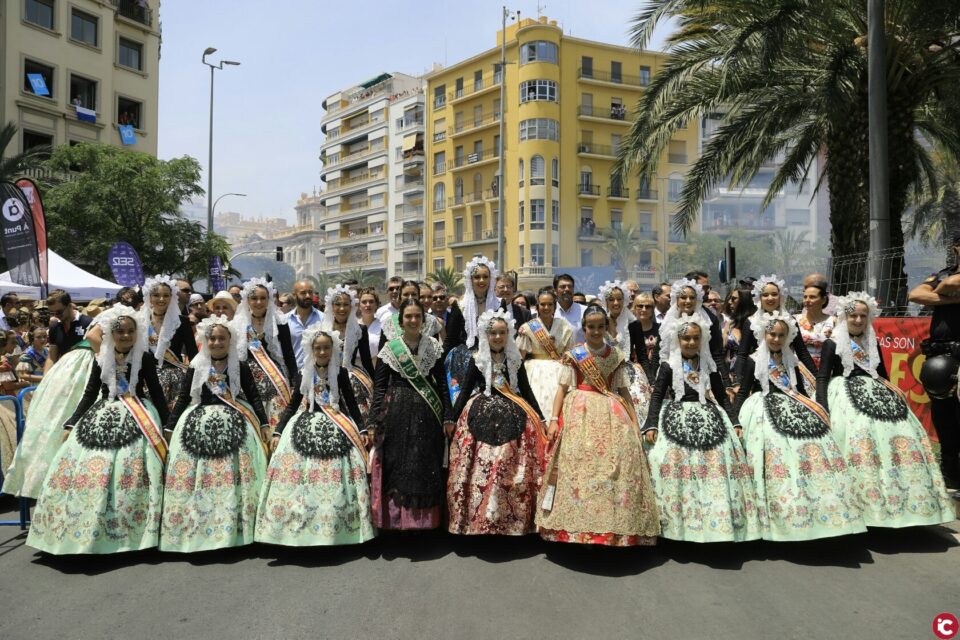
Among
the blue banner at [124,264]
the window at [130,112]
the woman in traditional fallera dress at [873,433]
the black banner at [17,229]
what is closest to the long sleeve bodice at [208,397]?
the woman in traditional fallera dress at [873,433]

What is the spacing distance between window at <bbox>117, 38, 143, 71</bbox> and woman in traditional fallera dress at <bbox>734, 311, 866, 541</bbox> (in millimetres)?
39232

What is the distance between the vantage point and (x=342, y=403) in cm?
575

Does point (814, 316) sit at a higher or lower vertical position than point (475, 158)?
lower

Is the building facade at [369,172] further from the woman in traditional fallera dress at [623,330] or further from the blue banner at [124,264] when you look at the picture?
the woman in traditional fallera dress at [623,330]

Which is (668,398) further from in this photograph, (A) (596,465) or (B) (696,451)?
(A) (596,465)

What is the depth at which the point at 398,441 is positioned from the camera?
A: 5379 mm

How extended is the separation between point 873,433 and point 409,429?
12.0 feet

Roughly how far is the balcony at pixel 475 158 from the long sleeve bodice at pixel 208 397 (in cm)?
4944

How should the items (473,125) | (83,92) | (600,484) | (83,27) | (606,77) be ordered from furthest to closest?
(473,125) < (606,77) < (83,92) < (83,27) < (600,484)

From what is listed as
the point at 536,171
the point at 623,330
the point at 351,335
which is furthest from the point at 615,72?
the point at 351,335

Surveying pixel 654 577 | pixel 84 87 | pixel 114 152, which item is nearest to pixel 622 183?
pixel 654 577

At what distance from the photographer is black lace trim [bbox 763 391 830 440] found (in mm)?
5270

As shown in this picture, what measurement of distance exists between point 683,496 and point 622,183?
8.68 m

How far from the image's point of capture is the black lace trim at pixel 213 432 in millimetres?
5180
